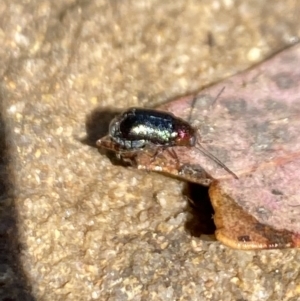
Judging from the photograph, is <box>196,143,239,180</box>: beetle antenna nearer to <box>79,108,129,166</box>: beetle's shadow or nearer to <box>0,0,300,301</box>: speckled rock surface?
<box>0,0,300,301</box>: speckled rock surface

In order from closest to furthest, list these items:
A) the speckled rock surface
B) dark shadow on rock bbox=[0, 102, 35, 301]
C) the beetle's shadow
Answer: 1. dark shadow on rock bbox=[0, 102, 35, 301]
2. the speckled rock surface
3. the beetle's shadow

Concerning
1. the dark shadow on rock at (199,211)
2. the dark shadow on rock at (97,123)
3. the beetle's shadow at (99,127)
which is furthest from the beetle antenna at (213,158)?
the dark shadow on rock at (97,123)

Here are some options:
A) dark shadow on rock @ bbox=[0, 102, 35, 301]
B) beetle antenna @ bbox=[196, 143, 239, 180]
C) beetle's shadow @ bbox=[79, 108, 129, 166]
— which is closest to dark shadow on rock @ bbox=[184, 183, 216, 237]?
beetle antenna @ bbox=[196, 143, 239, 180]

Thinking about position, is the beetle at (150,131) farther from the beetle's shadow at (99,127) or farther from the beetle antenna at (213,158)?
the beetle's shadow at (99,127)

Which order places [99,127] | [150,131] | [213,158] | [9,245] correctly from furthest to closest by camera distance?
1. [99,127]
2. [150,131]
3. [213,158]
4. [9,245]

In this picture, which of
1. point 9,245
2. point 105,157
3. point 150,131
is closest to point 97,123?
point 105,157

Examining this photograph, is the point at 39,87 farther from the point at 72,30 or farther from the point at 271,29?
the point at 271,29

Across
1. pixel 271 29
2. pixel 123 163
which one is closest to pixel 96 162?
pixel 123 163

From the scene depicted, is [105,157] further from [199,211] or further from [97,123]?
[199,211]
